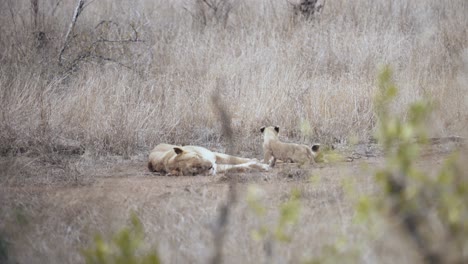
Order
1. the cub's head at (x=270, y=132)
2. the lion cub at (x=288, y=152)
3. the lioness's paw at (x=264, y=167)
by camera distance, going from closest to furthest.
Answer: the lioness's paw at (x=264, y=167) < the lion cub at (x=288, y=152) < the cub's head at (x=270, y=132)

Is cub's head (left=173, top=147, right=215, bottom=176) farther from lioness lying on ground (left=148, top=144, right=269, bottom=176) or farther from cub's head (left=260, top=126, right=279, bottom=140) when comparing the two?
cub's head (left=260, top=126, right=279, bottom=140)

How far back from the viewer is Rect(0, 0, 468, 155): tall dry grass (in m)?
9.05

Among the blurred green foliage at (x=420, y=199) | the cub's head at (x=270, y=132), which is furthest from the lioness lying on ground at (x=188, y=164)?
the blurred green foliage at (x=420, y=199)

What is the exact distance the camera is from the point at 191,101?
387 inches

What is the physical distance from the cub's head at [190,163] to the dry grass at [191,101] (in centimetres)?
26

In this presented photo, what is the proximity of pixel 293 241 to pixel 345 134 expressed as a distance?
16.0ft

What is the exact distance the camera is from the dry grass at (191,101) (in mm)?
5258

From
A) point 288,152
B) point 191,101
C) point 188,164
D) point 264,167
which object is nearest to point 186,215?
point 188,164

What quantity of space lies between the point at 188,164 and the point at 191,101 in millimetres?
2223

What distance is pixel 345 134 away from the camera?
9266 millimetres

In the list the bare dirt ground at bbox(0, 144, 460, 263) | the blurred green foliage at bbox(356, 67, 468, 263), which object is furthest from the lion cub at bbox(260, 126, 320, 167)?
the blurred green foliage at bbox(356, 67, 468, 263)

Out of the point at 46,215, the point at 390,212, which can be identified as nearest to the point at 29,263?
the point at 46,215

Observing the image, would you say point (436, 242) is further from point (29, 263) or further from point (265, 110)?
point (265, 110)

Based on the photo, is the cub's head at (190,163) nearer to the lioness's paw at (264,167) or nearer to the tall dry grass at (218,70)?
the lioness's paw at (264,167)
